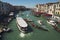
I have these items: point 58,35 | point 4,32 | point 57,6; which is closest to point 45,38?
point 58,35

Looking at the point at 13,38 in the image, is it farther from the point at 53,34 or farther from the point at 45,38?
the point at 53,34

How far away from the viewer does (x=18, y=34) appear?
968 inches

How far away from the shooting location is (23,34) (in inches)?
961

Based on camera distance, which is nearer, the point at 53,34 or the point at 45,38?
the point at 45,38

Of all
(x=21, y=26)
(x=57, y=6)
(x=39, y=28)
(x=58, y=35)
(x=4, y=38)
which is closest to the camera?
(x=4, y=38)

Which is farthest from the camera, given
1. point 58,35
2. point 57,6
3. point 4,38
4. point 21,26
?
point 57,6

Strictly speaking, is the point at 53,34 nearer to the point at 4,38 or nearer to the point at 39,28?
the point at 39,28

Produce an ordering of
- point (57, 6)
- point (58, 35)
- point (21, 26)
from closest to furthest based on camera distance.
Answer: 1. point (58, 35)
2. point (21, 26)
3. point (57, 6)

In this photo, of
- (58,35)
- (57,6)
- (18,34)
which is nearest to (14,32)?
(18,34)

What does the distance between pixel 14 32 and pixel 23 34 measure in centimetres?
198

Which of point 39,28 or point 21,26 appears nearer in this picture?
point 21,26

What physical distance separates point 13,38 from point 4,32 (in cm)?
303

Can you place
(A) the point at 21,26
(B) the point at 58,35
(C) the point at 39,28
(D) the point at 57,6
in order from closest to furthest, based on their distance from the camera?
1. (B) the point at 58,35
2. (A) the point at 21,26
3. (C) the point at 39,28
4. (D) the point at 57,6

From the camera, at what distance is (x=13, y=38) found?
2258 cm
